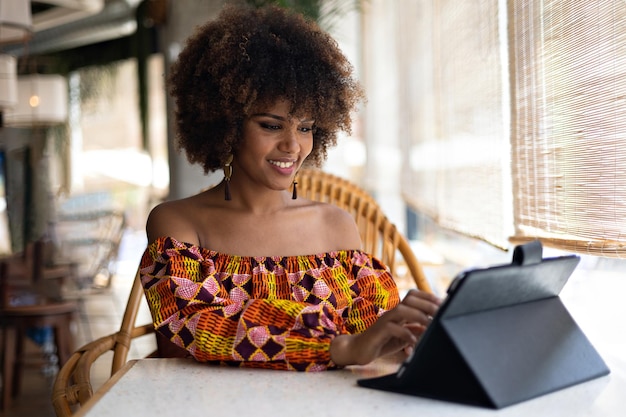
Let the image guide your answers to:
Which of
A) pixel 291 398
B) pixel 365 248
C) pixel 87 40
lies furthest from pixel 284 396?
pixel 87 40

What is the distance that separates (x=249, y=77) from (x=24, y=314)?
3.00 m

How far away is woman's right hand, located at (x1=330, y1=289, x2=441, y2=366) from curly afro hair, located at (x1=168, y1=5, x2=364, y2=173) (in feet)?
1.67

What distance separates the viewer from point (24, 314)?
13.4 feet

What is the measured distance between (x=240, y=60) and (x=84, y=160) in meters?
9.26

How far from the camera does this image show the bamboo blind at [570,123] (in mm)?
1298

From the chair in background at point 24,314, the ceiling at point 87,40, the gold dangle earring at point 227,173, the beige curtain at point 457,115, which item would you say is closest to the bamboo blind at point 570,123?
the beige curtain at point 457,115

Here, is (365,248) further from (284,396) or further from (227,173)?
(284,396)

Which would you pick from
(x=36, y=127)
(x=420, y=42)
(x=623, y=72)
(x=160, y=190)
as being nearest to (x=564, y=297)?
(x=623, y=72)

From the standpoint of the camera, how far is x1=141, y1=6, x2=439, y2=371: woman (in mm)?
1286

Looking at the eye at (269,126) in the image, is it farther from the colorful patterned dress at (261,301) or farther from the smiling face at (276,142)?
the colorful patterned dress at (261,301)

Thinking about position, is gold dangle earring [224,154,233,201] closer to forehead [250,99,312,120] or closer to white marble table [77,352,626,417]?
forehead [250,99,312,120]

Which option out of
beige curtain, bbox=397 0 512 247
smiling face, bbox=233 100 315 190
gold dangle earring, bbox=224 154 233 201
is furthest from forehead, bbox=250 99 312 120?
beige curtain, bbox=397 0 512 247

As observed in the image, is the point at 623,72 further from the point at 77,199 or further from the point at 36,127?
the point at 77,199

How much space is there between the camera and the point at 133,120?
10289 mm
